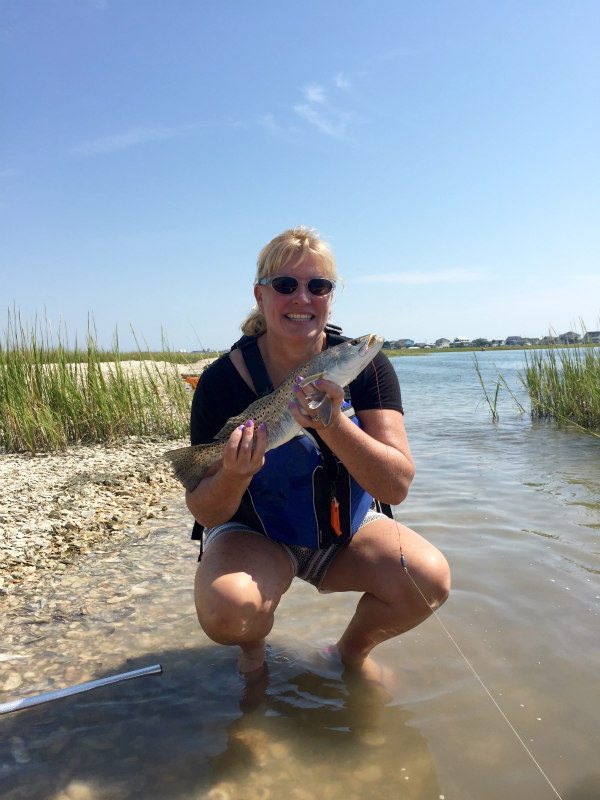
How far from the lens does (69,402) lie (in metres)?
9.41

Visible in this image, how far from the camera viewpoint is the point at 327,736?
2.84m

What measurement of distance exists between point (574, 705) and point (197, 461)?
225 centimetres

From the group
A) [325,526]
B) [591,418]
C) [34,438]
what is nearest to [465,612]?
[325,526]

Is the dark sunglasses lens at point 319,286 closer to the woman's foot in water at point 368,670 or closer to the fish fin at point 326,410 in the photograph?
the fish fin at point 326,410

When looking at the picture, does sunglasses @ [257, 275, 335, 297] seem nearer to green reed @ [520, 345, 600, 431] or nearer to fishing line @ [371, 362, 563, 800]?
fishing line @ [371, 362, 563, 800]

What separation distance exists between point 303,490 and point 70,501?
3.71 metres

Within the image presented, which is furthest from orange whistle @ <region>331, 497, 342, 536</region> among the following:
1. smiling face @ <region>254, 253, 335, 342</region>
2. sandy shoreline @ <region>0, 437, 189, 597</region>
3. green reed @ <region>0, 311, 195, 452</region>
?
green reed @ <region>0, 311, 195, 452</region>

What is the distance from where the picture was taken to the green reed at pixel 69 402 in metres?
8.87


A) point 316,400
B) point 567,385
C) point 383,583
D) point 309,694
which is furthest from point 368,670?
point 567,385

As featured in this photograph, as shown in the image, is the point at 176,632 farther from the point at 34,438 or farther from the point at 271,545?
the point at 34,438

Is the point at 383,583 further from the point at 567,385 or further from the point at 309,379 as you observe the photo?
the point at 567,385

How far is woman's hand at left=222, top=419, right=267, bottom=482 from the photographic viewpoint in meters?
2.93

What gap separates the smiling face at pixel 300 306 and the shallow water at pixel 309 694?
6.36 ft

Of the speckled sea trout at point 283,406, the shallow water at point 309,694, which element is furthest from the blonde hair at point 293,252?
the shallow water at point 309,694
